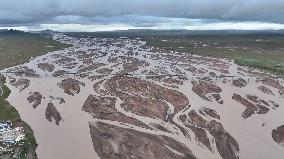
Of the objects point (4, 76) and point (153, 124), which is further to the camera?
point (4, 76)

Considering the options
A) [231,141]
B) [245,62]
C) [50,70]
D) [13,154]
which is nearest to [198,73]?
[245,62]

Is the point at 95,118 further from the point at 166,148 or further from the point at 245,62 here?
the point at 245,62

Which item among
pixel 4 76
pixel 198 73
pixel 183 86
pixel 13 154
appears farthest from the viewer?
pixel 198 73

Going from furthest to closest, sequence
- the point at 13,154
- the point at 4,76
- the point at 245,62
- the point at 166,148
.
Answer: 1. the point at 245,62
2. the point at 4,76
3. the point at 166,148
4. the point at 13,154

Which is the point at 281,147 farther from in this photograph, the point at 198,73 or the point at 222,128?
the point at 198,73

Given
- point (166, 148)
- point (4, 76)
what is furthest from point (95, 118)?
point (4, 76)

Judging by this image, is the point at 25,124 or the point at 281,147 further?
the point at 25,124

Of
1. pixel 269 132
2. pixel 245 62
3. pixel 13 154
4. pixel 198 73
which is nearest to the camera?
pixel 13 154

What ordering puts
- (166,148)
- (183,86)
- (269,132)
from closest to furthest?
(166,148)
(269,132)
(183,86)
